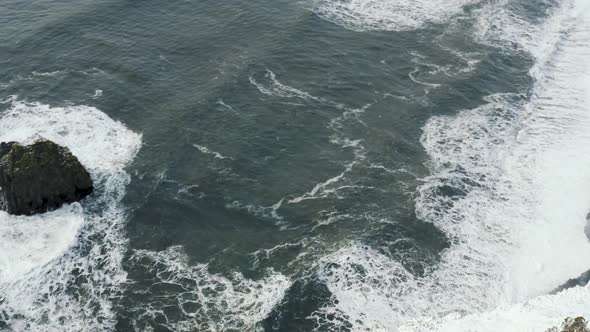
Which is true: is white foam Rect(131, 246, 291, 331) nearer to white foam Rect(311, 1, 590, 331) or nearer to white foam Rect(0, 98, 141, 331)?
white foam Rect(0, 98, 141, 331)

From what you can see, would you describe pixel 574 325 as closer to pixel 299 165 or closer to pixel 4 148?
pixel 299 165

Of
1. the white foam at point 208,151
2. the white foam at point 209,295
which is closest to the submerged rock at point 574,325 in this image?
the white foam at point 209,295

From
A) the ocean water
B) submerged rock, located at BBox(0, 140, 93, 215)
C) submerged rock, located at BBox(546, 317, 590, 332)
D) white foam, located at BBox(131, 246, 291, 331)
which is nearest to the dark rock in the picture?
submerged rock, located at BBox(0, 140, 93, 215)

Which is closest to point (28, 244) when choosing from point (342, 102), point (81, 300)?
point (81, 300)

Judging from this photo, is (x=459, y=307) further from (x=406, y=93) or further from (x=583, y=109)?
(x=583, y=109)

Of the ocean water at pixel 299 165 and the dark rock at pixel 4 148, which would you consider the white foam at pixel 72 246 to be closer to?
the ocean water at pixel 299 165

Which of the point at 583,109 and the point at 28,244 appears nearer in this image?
the point at 28,244

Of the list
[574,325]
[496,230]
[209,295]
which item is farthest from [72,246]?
[574,325]
